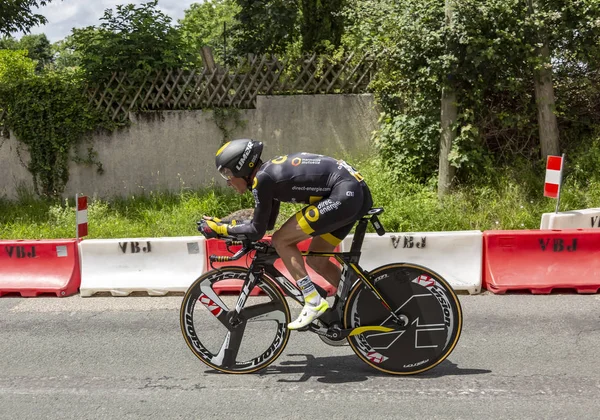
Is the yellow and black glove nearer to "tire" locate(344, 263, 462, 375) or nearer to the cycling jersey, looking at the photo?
the cycling jersey

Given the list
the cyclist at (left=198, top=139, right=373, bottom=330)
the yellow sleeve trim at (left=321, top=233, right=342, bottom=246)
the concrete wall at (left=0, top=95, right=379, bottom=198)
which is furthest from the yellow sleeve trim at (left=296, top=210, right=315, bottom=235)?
the concrete wall at (left=0, top=95, right=379, bottom=198)

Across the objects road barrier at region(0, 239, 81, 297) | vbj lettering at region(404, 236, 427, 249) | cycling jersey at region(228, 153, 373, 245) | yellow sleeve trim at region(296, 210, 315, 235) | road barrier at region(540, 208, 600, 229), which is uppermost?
cycling jersey at region(228, 153, 373, 245)

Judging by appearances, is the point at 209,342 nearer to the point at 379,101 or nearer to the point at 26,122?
the point at 379,101

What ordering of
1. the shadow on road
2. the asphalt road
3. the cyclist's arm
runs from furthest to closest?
the shadow on road
the cyclist's arm
the asphalt road

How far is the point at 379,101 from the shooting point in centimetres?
1141

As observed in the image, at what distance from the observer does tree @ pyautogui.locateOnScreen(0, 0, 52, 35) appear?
12280mm

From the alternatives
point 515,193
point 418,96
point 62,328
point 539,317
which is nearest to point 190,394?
point 62,328

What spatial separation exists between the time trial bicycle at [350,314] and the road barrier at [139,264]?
8.26ft

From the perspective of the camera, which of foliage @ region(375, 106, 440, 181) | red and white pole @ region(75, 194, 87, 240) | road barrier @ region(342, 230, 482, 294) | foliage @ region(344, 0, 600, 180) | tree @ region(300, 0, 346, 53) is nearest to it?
road barrier @ region(342, 230, 482, 294)

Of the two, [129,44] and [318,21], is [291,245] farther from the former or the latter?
[318,21]

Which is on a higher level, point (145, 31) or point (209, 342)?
point (145, 31)

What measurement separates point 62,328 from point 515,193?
6.65 meters

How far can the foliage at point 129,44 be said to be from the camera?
1215cm

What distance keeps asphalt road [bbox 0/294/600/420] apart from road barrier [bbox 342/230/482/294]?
78 cm
